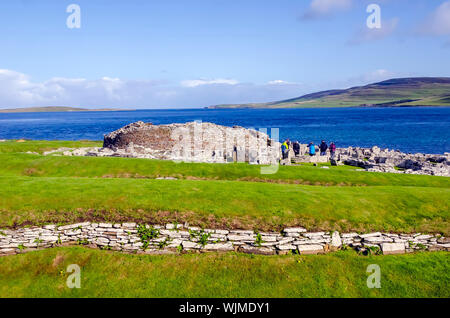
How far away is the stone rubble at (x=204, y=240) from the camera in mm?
12516

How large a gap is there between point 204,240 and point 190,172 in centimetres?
1131

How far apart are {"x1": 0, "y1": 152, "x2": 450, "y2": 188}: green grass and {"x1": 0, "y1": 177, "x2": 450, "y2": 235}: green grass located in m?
5.40

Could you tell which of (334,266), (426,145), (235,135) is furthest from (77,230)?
(426,145)

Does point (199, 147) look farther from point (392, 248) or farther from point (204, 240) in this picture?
point (392, 248)

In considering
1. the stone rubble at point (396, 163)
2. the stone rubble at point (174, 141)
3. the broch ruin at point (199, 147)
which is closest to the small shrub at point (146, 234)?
the broch ruin at point (199, 147)

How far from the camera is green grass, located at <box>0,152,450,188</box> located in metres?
21.7

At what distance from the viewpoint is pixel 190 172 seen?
76.9ft

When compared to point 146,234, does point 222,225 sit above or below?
above

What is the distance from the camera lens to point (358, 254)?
40.7 ft

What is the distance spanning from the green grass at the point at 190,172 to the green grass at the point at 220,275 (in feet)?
33.2

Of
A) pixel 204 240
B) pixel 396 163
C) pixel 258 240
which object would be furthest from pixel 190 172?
pixel 396 163
